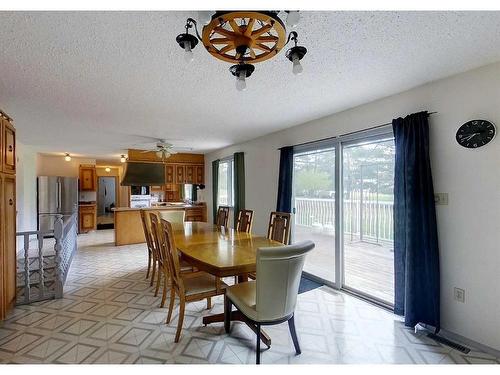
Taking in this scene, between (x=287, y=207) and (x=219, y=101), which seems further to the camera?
(x=287, y=207)

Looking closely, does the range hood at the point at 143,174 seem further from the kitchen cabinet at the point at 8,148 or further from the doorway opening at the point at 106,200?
the kitchen cabinet at the point at 8,148

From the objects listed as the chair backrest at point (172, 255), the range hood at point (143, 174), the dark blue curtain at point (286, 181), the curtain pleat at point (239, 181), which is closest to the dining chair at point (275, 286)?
the chair backrest at point (172, 255)

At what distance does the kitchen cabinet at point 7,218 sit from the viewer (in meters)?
2.42

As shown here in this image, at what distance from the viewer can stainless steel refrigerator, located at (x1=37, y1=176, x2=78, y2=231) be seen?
6586 mm

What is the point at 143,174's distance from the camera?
6.14 metres

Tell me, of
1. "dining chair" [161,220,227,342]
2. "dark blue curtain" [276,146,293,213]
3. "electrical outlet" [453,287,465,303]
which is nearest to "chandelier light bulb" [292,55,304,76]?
"dining chair" [161,220,227,342]

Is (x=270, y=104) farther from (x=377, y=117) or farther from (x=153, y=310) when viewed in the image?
(x=153, y=310)

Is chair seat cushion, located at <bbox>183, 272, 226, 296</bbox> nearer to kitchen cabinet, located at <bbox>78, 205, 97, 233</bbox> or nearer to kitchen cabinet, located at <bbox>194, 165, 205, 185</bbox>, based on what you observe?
kitchen cabinet, located at <bbox>194, 165, 205, 185</bbox>

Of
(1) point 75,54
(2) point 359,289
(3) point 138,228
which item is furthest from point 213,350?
(3) point 138,228

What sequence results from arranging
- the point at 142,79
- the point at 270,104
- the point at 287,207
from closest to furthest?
1. the point at 142,79
2. the point at 270,104
3. the point at 287,207

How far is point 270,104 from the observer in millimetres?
2986

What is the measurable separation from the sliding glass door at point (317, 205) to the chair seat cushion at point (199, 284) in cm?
188
